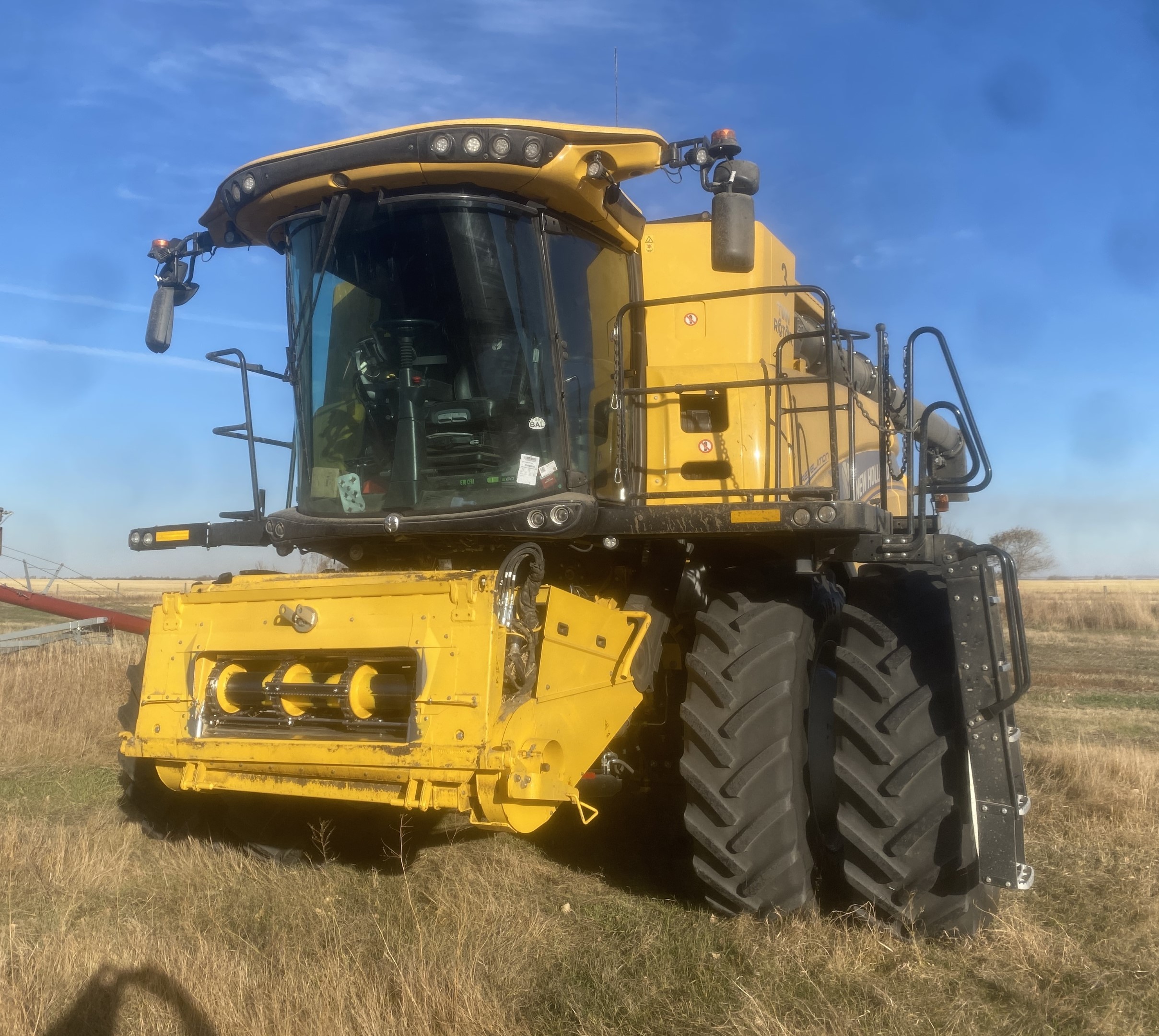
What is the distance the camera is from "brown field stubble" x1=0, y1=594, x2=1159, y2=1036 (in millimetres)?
3270

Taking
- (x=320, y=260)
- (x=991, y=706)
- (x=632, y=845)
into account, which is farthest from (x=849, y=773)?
(x=320, y=260)

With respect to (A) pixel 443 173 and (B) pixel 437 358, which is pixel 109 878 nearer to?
(B) pixel 437 358

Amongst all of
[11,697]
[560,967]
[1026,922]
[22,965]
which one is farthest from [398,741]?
[11,697]

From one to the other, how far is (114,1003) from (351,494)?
229 centimetres

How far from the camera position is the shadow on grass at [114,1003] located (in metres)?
3.14

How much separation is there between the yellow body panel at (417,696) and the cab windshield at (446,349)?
0.62 metres

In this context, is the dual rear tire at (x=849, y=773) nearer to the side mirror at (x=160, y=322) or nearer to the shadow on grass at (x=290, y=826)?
the shadow on grass at (x=290, y=826)

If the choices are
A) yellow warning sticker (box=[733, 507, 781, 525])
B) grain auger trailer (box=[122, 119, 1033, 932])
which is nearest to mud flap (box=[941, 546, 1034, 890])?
grain auger trailer (box=[122, 119, 1033, 932])

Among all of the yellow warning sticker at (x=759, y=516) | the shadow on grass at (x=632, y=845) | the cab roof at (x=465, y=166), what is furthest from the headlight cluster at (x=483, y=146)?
the shadow on grass at (x=632, y=845)

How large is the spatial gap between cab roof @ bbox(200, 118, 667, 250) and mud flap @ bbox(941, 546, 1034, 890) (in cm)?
234

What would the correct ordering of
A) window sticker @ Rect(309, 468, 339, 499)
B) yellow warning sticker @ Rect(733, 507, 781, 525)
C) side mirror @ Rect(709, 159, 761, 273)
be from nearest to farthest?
yellow warning sticker @ Rect(733, 507, 781, 525), side mirror @ Rect(709, 159, 761, 273), window sticker @ Rect(309, 468, 339, 499)

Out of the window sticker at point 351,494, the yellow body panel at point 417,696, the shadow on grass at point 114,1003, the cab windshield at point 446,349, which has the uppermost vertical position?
the cab windshield at point 446,349

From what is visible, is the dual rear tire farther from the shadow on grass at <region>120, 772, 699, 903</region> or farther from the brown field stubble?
the shadow on grass at <region>120, 772, 699, 903</region>

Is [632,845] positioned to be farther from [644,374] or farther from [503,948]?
[644,374]
